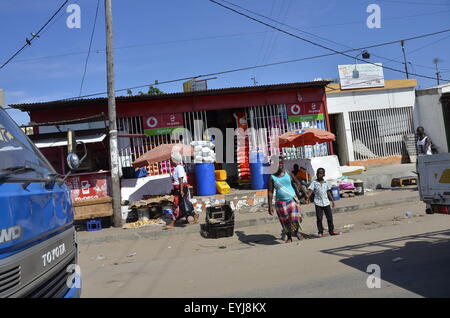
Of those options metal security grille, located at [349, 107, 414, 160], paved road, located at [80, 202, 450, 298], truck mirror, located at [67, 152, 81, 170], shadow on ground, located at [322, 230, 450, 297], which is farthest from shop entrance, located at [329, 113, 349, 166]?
truck mirror, located at [67, 152, 81, 170]

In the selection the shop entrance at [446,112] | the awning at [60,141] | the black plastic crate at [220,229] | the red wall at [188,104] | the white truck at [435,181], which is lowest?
the black plastic crate at [220,229]

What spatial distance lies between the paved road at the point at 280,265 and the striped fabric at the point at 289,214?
14.0 inches

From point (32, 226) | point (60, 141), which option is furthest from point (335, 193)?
point (32, 226)

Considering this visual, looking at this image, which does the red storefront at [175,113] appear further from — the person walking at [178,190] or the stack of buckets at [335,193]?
the person walking at [178,190]

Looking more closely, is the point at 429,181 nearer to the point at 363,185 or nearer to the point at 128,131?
the point at 363,185

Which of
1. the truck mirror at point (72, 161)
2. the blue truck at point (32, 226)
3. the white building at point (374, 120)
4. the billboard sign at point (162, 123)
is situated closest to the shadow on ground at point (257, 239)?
the truck mirror at point (72, 161)

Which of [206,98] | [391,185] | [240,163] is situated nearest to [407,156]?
[391,185]

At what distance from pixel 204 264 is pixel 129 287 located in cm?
144

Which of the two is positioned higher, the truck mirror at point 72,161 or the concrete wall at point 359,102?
the concrete wall at point 359,102

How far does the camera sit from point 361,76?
17.5 m

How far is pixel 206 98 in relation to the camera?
14.1 meters

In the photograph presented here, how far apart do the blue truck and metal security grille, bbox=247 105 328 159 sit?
11.3 meters

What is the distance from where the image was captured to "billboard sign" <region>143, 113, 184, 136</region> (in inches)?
538

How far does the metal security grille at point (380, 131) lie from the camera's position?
16891mm
